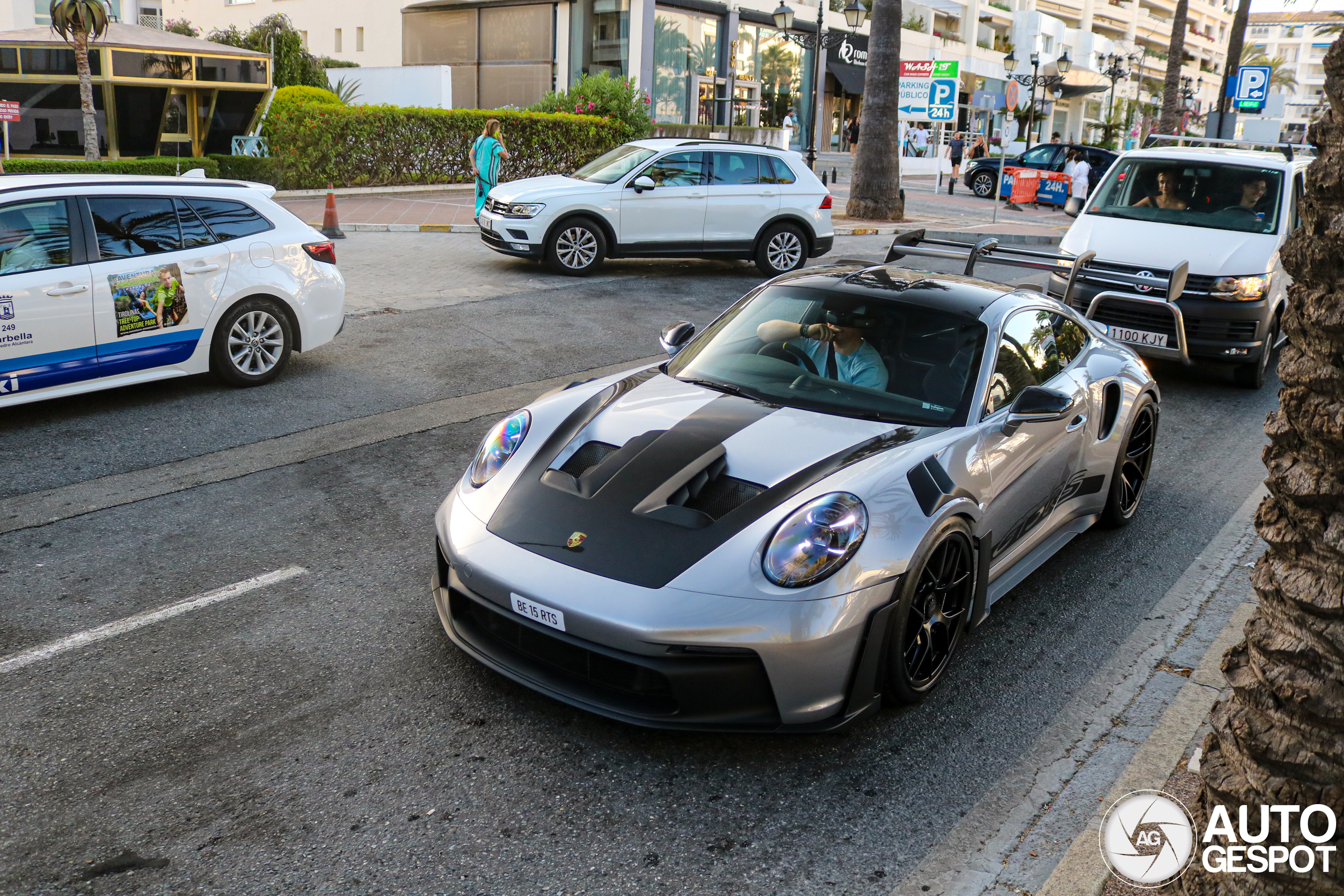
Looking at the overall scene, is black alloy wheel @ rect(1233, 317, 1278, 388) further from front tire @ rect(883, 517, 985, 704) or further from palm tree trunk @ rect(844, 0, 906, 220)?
palm tree trunk @ rect(844, 0, 906, 220)

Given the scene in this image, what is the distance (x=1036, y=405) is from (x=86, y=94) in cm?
2068

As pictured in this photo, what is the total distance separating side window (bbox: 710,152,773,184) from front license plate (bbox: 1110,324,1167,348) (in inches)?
251

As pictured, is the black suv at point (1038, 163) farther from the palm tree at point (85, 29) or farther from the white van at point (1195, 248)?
the palm tree at point (85, 29)

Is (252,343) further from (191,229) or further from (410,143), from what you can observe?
(410,143)

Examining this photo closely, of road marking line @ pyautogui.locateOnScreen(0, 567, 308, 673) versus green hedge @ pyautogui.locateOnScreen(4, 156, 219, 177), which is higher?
green hedge @ pyautogui.locateOnScreen(4, 156, 219, 177)

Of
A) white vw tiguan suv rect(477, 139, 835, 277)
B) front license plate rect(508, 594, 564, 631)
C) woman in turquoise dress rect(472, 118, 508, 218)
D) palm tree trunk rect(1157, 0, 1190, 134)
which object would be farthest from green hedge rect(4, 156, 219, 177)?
palm tree trunk rect(1157, 0, 1190, 134)

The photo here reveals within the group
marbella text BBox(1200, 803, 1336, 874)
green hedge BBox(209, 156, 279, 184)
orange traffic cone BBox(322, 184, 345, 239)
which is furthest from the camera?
green hedge BBox(209, 156, 279, 184)

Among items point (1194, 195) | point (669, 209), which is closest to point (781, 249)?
point (669, 209)

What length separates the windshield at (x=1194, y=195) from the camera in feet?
32.4

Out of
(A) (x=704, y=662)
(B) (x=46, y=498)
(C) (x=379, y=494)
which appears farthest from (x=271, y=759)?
(B) (x=46, y=498)

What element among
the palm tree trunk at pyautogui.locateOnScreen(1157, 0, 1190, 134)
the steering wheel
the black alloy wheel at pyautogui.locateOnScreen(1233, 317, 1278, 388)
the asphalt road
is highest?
the palm tree trunk at pyautogui.locateOnScreen(1157, 0, 1190, 134)

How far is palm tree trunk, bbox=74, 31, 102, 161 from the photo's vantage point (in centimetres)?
1977

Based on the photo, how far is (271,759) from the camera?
11.9 ft

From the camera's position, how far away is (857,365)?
486 cm
